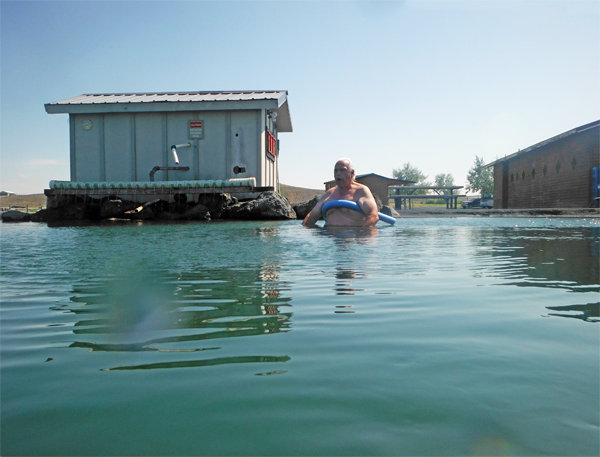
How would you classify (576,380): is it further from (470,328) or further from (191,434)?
(191,434)

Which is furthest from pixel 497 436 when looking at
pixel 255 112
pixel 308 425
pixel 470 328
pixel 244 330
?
pixel 255 112

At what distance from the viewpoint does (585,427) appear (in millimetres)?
1218

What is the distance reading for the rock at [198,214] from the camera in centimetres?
1705

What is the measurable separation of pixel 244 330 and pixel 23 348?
3.18ft

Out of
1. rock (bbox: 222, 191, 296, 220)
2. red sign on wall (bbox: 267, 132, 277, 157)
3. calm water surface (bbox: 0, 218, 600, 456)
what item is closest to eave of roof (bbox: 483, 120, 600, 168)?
rock (bbox: 222, 191, 296, 220)

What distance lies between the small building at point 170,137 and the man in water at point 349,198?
10569 millimetres

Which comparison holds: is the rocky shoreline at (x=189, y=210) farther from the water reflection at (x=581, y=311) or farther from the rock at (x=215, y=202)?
the water reflection at (x=581, y=311)

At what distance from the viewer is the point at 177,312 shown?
2627 millimetres

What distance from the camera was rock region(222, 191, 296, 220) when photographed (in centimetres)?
1662

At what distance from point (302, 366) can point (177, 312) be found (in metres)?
1.19

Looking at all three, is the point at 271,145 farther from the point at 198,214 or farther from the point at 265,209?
the point at 198,214

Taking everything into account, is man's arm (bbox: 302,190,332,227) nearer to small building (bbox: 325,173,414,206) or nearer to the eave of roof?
the eave of roof

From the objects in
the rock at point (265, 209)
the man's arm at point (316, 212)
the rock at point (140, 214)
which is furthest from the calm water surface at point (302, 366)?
the rock at point (140, 214)

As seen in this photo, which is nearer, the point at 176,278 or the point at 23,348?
the point at 23,348
